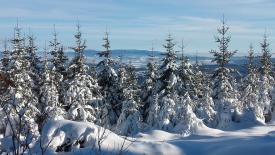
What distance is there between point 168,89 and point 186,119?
303 centimetres

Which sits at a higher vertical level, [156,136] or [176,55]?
[176,55]

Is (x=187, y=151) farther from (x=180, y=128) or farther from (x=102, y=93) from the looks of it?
(x=102, y=93)

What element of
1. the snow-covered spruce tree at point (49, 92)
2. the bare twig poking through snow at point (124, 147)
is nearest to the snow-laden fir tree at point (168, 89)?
the snow-covered spruce tree at point (49, 92)

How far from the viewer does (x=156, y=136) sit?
2623 centimetres

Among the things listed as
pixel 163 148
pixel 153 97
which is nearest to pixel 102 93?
pixel 153 97

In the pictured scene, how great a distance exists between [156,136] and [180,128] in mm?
11370

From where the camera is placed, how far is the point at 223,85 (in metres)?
42.8

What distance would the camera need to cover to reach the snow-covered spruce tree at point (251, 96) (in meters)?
45.6

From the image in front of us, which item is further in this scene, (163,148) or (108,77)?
(108,77)

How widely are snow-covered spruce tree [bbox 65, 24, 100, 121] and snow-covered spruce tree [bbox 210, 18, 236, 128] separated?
11.6 meters

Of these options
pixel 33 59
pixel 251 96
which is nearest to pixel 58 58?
pixel 33 59

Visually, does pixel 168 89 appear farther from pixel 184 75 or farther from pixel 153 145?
pixel 153 145

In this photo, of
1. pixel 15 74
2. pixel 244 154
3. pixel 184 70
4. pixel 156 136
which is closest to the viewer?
pixel 244 154

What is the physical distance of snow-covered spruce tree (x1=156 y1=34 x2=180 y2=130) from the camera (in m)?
38.3
